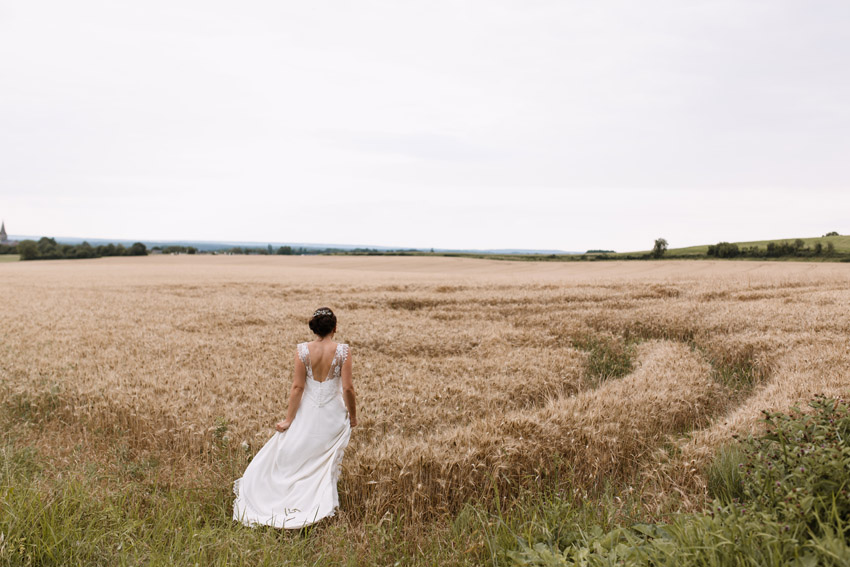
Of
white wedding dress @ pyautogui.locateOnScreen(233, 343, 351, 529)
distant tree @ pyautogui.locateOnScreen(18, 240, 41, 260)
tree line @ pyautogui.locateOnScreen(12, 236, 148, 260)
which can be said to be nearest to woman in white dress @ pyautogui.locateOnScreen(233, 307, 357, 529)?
white wedding dress @ pyautogui.locateOnScreen(233, 343, 351, 529)

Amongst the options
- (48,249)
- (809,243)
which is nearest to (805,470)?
Result: (809,243)

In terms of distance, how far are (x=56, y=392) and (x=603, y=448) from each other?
8055mm

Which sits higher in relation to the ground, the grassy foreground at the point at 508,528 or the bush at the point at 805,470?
the bush at the point at 805,470

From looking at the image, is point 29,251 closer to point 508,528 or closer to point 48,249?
point 48,249

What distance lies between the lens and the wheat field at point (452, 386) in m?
4.91

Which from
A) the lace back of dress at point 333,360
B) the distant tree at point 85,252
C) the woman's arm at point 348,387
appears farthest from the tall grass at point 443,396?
the distant tree at point 85,252

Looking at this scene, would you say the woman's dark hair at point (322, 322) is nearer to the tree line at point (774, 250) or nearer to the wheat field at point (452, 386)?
the wheat field at point (452, 386)

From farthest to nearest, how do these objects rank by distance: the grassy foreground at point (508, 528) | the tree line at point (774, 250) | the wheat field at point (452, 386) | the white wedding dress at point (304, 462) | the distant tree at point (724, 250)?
1. the distant tree at point (724, 250)
2. the tree line at point (774, 250)
3. the wheat field at point (452, 386)
4. the white wedding dress at point (304, 462)
5. the grassy foreground at point (508, 528)

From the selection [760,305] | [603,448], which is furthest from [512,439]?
[760,305]

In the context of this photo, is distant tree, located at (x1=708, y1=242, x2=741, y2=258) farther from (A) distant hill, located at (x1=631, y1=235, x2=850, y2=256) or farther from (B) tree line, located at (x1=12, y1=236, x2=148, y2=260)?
(B) tree line, located at (x1=12, y1=236, x2=148, y2=260)

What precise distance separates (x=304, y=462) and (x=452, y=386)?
3273 millimetres

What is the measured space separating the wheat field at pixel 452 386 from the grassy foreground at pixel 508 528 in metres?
0.35

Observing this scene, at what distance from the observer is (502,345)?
10.9 meters

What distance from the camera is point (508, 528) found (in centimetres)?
382
